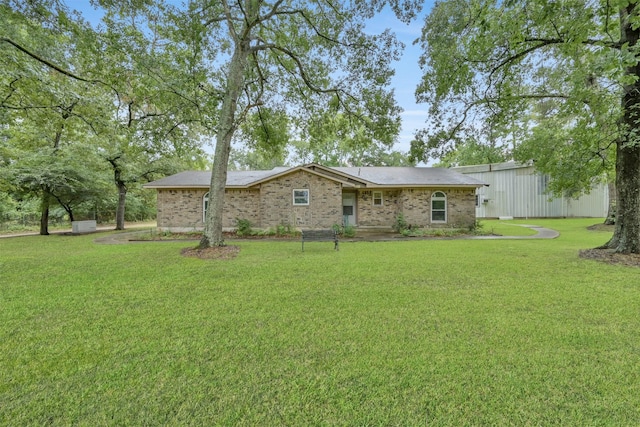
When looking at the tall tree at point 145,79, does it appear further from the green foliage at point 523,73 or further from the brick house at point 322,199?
the green foliage at point 523,73

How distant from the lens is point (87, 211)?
75.5 feet

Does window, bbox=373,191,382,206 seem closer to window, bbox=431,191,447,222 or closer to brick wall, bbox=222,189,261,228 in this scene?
window, bbox=431,191,447,222

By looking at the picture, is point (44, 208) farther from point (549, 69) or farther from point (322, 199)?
point (549, 69)

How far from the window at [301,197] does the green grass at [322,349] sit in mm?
8908

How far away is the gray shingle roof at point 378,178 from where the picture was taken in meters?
15.2

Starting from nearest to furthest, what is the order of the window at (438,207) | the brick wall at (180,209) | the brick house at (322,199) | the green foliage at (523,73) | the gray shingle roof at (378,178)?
1. the green foliage at (523,73)
2. the brick house at (322,199)
3. the gray shingle roof at (378,178)
4. the brick wall at (180,209)
5. the window at (438,207)

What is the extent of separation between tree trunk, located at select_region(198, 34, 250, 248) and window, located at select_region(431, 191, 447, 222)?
11.8 metres

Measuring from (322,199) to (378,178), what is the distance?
13.7 ft

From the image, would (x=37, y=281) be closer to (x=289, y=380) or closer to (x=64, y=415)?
(x=64, y=415)

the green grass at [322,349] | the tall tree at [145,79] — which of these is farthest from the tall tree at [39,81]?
the green grass at [322,349]

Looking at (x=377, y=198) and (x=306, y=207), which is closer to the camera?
(x=306, y=207)

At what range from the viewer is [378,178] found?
16719 mm

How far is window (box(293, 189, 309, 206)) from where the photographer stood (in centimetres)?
1495

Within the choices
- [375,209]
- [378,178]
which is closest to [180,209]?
[375,209]
